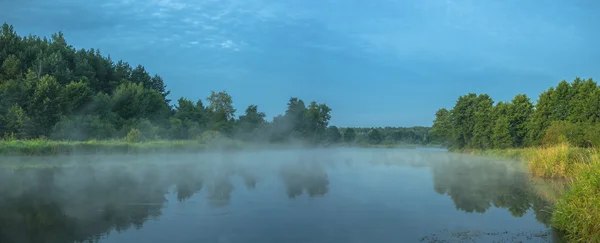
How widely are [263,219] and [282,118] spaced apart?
277ft

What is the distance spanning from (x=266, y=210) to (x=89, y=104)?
41.9 metres

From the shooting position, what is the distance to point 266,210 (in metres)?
13.2

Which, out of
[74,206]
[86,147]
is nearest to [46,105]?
[86,147]

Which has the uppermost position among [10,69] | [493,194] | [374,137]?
[10,69]

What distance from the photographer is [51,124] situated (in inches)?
1715

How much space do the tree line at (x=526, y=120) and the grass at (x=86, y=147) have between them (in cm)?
3390

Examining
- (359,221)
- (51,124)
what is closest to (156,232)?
(359,221)

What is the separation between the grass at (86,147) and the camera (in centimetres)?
3007

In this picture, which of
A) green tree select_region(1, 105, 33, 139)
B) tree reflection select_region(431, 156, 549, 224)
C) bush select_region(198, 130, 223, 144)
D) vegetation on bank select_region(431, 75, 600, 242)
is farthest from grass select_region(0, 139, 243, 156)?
vegetation on bank select_region(431, 75, 600, 242)

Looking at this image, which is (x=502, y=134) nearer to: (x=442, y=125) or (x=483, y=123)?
(x=483, y=123)

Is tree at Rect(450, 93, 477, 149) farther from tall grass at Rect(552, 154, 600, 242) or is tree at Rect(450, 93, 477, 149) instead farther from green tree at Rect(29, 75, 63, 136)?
tall grass at Rect(552, 154, 600, 242)

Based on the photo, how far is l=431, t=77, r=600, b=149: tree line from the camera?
118 feet

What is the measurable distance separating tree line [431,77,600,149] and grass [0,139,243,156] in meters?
33.9

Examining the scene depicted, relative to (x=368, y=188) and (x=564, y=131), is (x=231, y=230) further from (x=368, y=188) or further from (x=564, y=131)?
(x=564, y=131)
